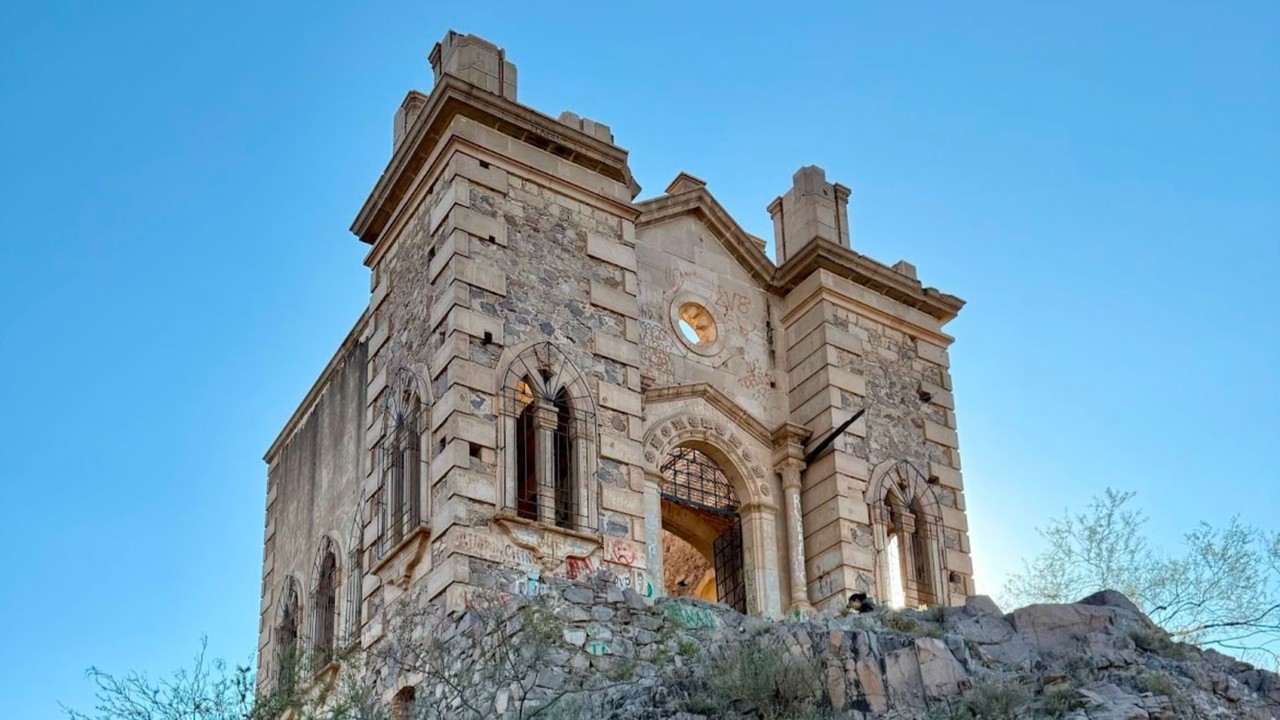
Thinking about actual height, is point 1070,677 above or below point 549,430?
below

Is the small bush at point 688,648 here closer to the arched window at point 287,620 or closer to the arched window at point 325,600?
the arched window at point 325,600

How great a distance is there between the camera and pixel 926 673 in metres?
14.5

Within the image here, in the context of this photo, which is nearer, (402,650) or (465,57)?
(402,650)

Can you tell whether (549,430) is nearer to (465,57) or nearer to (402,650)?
(402,650)

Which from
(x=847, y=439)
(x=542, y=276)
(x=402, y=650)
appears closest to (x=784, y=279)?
(x=847, y=439)

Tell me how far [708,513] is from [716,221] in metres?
4.24

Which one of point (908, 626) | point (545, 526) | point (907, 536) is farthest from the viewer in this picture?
point (907, 536)

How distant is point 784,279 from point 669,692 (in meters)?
10.0

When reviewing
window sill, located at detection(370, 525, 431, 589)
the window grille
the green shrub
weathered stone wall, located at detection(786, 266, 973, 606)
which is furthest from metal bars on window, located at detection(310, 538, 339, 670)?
the green shrub

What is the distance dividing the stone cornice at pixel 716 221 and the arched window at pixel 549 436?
12.1 ft

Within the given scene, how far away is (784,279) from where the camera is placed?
78.0 ft

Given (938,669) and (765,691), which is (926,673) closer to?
(938,669)

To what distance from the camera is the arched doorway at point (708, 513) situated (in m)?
21.6

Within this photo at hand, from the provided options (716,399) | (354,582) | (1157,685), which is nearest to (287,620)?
(354,582)
